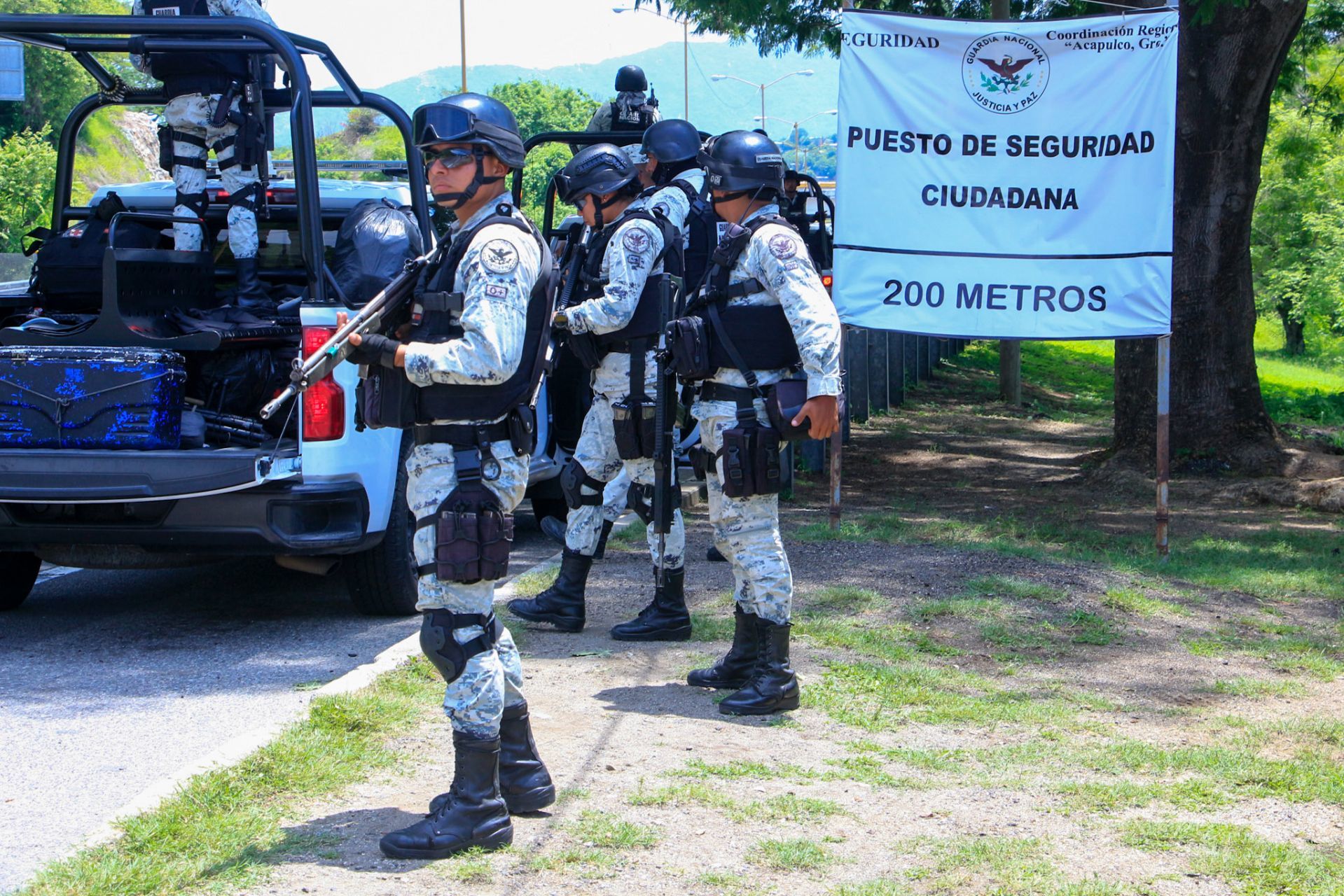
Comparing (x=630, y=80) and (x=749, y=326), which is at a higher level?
(x=630, y=80)

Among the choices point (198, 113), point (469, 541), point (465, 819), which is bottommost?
point (465, 819)

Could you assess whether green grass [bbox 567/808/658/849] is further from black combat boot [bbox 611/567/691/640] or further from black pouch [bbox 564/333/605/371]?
black pouch [bbox 564/333/605/371]

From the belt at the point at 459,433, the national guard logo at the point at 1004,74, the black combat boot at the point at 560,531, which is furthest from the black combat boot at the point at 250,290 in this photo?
the national guard logo at the point at 1004,74

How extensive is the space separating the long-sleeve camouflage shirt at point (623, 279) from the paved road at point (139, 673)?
5.24 feet

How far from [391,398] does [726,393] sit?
1575mm

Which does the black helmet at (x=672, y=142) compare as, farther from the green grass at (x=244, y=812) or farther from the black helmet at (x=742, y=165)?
the green grass at (x=244, y=812)

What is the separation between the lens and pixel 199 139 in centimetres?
666

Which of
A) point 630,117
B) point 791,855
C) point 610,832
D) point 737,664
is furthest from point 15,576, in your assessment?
point 630,117

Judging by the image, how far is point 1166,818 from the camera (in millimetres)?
3957

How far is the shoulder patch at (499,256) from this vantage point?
145 inches

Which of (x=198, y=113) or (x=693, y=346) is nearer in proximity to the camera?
(x=693, y=346)

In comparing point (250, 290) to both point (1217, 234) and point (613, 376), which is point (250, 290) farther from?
point (1217, 234)

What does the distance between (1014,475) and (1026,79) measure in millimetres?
4102

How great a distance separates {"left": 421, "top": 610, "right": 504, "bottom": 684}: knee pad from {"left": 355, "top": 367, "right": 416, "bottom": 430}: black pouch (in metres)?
0.53
